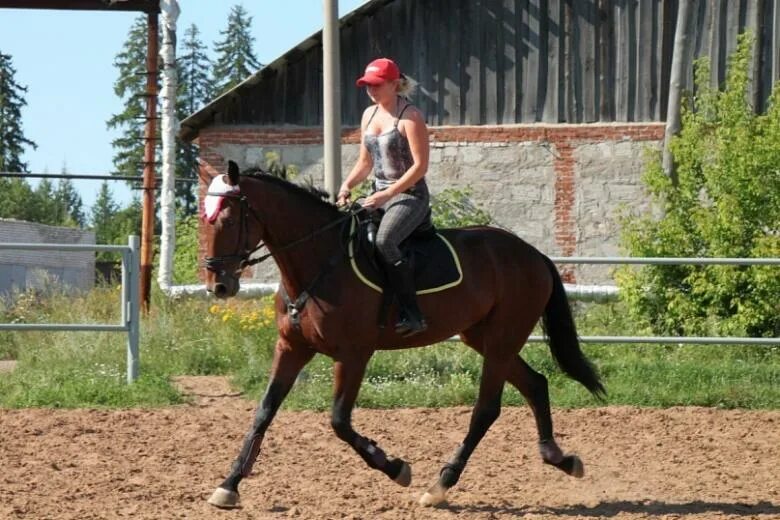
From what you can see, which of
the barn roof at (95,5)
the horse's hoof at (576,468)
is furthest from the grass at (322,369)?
the barn roof at (95,5)

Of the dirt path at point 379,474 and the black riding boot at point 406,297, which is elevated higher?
the black riding boot at point 406,297

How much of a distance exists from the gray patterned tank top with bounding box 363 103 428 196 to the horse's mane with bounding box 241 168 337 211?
0.35 meters

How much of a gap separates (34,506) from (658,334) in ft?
28.6

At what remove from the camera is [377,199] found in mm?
8164

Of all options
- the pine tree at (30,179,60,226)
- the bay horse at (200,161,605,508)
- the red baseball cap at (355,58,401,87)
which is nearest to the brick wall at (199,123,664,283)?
the bay horse at (200,161,605,508)

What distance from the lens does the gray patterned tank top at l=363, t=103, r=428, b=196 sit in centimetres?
823

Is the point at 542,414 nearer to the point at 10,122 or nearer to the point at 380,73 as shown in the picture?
the point at 380,73

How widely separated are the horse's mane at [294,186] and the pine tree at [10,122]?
42.2 m

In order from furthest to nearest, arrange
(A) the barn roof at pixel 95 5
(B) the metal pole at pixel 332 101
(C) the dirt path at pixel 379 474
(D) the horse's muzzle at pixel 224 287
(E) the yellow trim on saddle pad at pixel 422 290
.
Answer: (A) the barn roof at pixel 95 5, (B) the metal pole at pixel 332 101, (E) the yellow trim on saddle pad at pixel 422 290, (C) the dirt path at pixel 379 474, (D) the horse's muzzle at pixel 224 287

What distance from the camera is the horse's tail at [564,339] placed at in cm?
936

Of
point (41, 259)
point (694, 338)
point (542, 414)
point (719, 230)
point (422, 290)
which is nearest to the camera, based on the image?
point (422, 290)

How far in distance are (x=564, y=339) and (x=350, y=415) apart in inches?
81.6

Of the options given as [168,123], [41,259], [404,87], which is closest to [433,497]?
[404,87]

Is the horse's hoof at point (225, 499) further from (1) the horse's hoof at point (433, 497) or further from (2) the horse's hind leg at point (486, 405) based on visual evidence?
(2) the horse's hind leg at point (486, 405)
